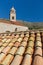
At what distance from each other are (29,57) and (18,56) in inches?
10.5

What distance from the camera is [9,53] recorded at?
345 centimetres

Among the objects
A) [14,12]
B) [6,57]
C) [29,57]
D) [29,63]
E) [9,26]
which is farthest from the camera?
[14,12]

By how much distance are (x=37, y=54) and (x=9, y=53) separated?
0.72 meters

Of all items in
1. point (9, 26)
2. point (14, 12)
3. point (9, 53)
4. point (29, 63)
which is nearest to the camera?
point (29, 63)

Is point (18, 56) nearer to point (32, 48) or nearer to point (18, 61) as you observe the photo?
point (18, 61)

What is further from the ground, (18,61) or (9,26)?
(9,26)

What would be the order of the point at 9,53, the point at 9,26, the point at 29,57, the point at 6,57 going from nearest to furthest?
the point at 29,57 < the point at 6,57 < the point at 9,53 < the point at 9,26

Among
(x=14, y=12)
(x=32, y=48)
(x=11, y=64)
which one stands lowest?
(x=11, y=64)

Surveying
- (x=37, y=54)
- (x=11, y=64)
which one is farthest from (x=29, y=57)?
(x=11, y=64)

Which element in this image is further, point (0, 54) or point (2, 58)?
point (0, 54)

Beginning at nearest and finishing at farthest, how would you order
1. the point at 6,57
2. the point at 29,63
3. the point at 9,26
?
the point at 29,63 < the point at 6,57 < the point at 9,26

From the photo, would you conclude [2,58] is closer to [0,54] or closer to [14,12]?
[0,54]

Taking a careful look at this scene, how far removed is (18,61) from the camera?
9.43 ft

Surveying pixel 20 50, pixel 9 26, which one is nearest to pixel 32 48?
pixel 20 50
